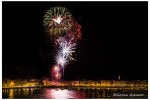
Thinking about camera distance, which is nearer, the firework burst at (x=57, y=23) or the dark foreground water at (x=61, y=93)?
the firework burst at (x=57, y=23)

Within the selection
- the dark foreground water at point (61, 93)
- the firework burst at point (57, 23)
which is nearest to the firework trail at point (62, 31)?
the firework burst at point (57, 23)

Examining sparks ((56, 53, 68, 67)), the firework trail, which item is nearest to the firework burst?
the firework trail

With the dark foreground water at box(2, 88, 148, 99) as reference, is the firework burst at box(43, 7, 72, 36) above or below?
above

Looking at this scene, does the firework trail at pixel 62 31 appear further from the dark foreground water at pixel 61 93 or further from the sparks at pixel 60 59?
the dark foreground water at pixel 61 93

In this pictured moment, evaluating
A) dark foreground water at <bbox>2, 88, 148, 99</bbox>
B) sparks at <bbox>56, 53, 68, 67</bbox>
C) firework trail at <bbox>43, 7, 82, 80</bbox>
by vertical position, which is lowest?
dark foreground water at <bbox>2, 88, 148, 99</bbox>

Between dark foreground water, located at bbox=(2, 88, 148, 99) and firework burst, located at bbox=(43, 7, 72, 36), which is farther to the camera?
dark foreground water, located at bbox=(2, 88, 148, 99)

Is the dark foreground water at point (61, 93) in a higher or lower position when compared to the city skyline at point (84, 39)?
lower

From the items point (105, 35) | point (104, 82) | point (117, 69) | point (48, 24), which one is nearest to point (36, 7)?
point (48, 24)

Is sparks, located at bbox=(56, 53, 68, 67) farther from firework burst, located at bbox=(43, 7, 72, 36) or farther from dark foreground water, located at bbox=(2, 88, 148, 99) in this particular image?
dark foreground water, located at bbox=(2, 88, 148, 99)

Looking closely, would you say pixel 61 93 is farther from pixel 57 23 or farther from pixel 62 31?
pixel 57 23

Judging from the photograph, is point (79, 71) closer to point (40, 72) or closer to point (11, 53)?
point (40, 72)

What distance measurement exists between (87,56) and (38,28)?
9.10 ft

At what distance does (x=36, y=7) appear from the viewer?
1600 centimetres

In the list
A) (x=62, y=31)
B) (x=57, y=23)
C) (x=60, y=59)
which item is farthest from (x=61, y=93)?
(x=57, y=23)
